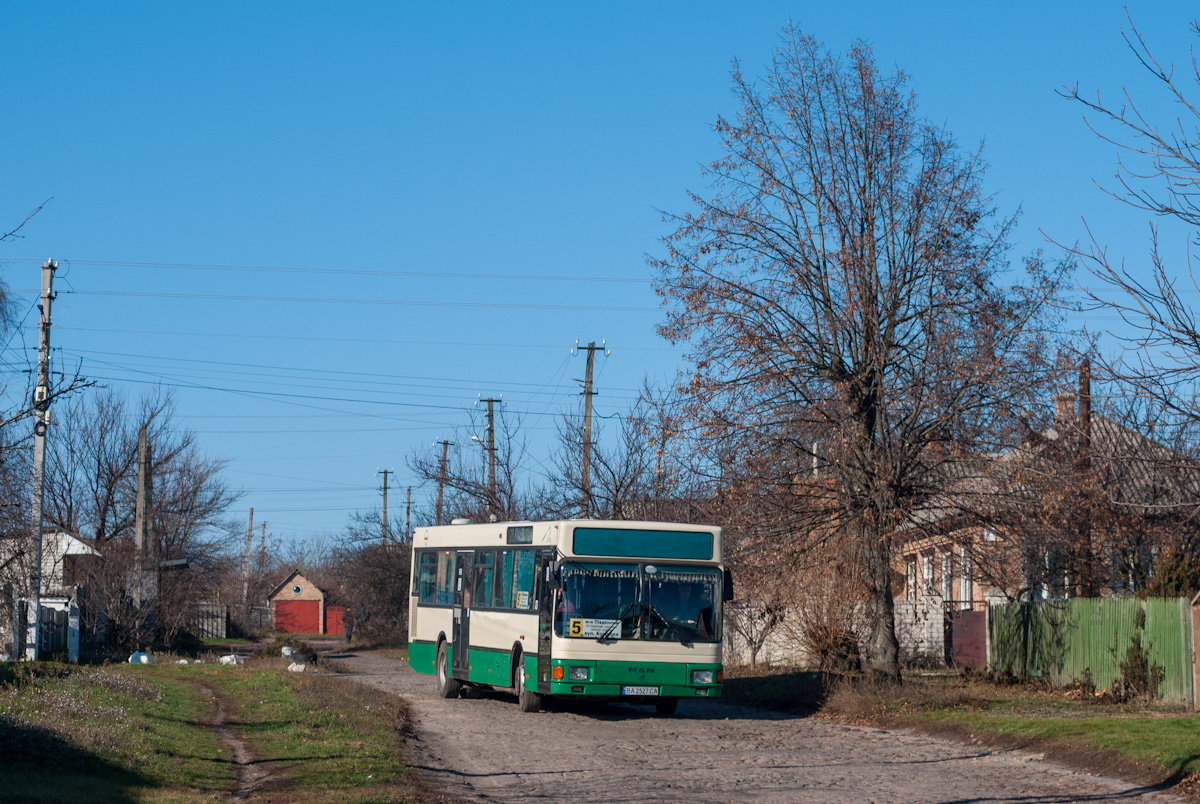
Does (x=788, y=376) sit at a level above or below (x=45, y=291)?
below

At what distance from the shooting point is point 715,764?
14.2 meters

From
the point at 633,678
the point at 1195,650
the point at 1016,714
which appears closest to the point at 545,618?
the point at 633,678

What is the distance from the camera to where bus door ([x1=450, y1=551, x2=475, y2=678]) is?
22.6 meters

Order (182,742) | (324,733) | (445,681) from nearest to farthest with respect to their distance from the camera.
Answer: (182,742) → (324,733) → (445,681)

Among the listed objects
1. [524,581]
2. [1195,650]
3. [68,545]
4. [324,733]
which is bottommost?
[324,733]

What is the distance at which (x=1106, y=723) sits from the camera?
53.7 ft

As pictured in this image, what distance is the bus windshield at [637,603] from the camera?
741 inches

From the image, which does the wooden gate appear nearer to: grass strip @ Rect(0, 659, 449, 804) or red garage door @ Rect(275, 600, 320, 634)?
grass strip @ Rect(0, 659, 449, 804)

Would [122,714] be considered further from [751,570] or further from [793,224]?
[793,224]

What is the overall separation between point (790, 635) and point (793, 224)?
26.6ft

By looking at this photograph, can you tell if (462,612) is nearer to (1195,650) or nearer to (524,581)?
(524,581)

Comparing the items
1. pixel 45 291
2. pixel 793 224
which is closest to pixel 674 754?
pixel 793 224

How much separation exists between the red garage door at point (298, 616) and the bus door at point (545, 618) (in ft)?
273

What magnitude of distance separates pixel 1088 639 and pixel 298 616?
83.7 m
